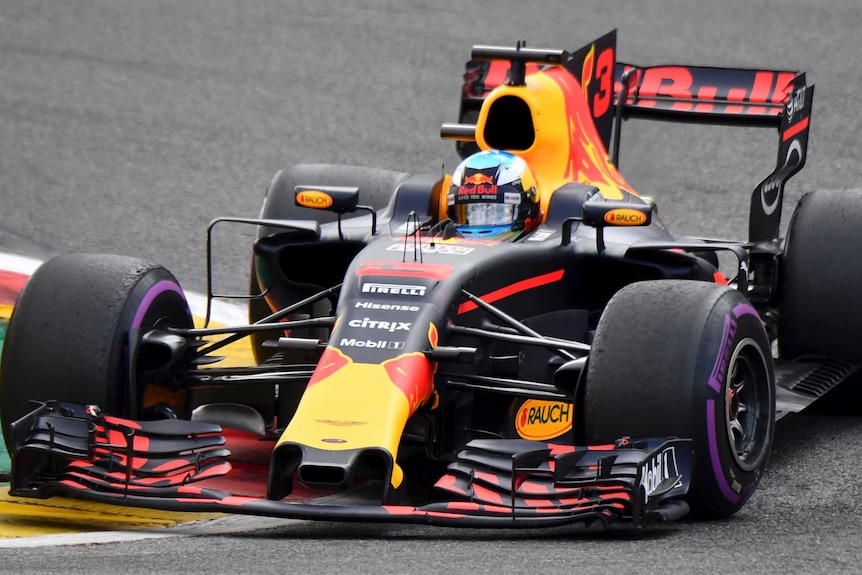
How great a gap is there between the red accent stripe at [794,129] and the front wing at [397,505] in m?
3.42

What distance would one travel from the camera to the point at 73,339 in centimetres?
711

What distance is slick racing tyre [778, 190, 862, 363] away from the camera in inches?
332

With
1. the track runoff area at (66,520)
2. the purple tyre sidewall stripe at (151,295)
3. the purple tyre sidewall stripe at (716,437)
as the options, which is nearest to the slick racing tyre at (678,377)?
the purple tyre sidewall stripe at (716,437)

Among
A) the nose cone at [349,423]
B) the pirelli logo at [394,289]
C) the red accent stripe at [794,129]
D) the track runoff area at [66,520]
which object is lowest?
the track runoff area at [66,520]

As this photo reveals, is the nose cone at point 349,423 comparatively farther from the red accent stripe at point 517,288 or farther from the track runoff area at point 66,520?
the track runoff area at point 66,520

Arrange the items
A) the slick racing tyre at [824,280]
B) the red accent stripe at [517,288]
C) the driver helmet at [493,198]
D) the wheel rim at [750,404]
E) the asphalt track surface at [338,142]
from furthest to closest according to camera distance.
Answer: the slick racing tyre at [824,280] → the driver helmet at [493,198] → the red accent stripe at [517,288] → the wheel rim at [750,404] → the asphalt track surface at [338,142]

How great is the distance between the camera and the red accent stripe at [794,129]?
9.32 meters

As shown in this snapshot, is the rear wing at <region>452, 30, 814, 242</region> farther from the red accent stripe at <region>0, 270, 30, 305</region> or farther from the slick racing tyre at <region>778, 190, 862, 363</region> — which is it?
the red accent stripe at <region>0, 270, 30, 305</region>

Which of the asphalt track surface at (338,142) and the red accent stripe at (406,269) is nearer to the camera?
the asphalt track surface at (338,142)

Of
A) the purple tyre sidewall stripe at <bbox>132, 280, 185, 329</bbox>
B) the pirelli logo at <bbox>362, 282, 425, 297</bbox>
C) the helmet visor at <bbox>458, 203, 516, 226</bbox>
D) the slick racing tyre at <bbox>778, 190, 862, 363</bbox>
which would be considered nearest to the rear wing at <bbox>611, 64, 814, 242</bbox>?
the slick racing tyre at <bbox>778, 190, 862, 363</bbox>

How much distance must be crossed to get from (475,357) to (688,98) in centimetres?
383

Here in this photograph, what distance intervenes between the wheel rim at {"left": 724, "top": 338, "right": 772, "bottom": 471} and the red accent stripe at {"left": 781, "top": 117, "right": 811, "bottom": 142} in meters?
2.61

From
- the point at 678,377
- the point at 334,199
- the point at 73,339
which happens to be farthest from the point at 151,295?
the point at 678,377

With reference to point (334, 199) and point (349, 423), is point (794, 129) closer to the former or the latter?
point (334, 199)
